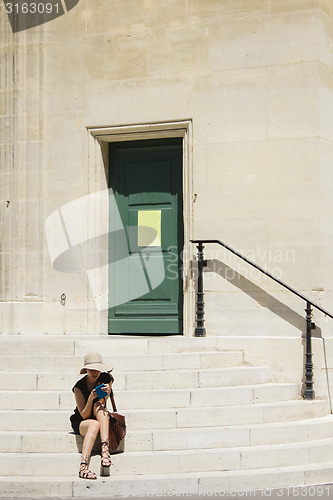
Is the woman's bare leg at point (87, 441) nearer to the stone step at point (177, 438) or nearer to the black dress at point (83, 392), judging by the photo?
the black dress at point (83, 392)

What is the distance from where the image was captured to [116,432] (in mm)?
8016

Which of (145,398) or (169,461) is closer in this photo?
(169,461)

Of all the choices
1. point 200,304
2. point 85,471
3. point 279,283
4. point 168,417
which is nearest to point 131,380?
point 168,417

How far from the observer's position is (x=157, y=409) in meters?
8.69

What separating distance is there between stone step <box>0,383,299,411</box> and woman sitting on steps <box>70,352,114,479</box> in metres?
0.62

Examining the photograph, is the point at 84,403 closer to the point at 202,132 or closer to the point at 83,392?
the point at 83,392

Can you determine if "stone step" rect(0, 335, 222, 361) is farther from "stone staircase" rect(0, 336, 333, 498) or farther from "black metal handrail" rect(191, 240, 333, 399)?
"black metal handrail" rect(191, 240, 333, 399)

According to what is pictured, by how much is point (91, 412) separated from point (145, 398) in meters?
0.93

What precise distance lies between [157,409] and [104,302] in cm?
325

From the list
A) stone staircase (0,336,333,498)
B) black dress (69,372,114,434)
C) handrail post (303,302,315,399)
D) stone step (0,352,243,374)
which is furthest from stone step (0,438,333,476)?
stone step (0,352,243,374)

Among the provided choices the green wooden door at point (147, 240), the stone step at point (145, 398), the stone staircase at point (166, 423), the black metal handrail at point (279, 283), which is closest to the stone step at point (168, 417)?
the stone staircase at point (166, 423)

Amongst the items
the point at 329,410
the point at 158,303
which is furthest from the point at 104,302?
the point at 329,410

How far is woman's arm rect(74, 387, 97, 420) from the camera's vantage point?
7.98 metres

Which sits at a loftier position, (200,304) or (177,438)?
(200,304)
